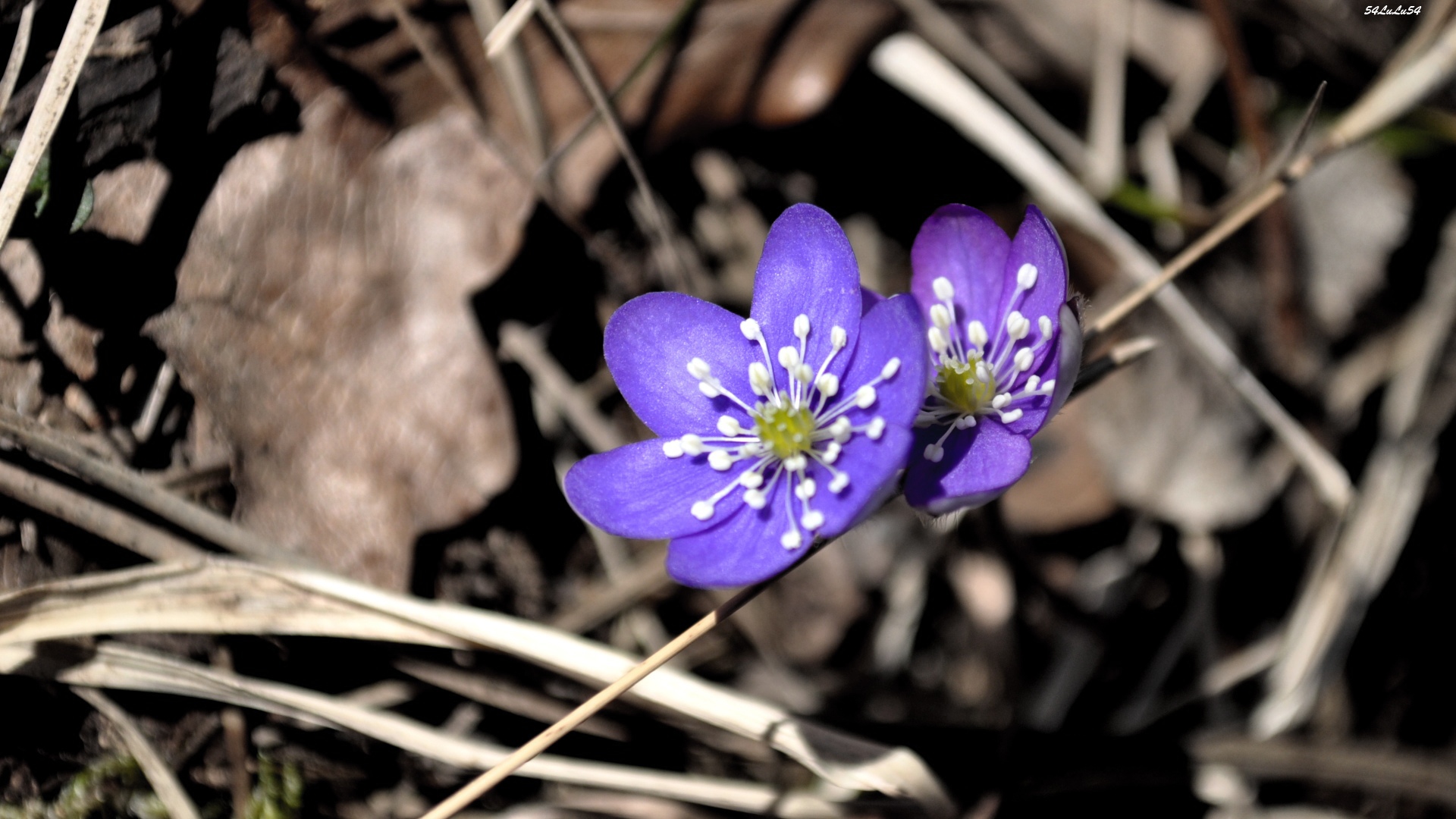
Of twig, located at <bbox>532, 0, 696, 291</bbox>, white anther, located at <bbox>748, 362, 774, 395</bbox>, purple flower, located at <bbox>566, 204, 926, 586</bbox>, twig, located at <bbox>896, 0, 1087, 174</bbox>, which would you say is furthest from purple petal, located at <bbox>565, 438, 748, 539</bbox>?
twig, located at <bbox>896, 0, 1087, 174</bbox>

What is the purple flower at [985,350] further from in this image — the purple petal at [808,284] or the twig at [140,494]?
the twig at [140,494]

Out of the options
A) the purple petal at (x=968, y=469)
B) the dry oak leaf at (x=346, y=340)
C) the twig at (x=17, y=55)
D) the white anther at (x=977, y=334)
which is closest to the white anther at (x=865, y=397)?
the purple petal at (x=968, y=469)

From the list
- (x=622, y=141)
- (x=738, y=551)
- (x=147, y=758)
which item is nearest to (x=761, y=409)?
(x=738, y=551)

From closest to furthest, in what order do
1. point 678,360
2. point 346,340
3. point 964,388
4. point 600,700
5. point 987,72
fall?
point 600,700, point 964,388, point 678,360, point 346,340, point 987,72

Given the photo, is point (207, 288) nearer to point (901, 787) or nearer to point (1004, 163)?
point (901, 787)

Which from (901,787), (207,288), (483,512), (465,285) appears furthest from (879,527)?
(207,288)

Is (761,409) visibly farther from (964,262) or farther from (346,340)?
(346,340)
